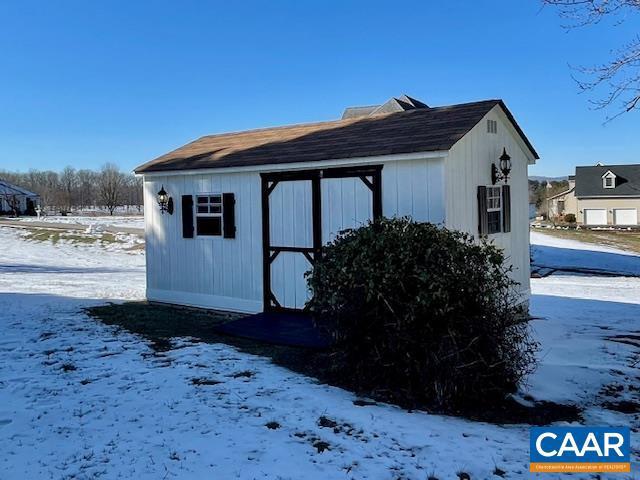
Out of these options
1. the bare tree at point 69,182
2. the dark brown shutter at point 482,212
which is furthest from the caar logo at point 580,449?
the bare tree at point 69,182

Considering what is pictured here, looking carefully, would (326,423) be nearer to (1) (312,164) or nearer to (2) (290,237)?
(2) (290,237)

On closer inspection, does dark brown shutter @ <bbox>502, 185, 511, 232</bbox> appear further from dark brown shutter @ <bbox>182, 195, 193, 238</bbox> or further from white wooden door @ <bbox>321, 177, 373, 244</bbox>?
dark brown shutter @ <bbox>182, 195, 193, 238</bbox>

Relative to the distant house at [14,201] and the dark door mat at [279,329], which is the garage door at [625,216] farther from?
the distant house at [14,201]


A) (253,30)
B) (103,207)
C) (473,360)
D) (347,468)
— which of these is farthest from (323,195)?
(103,207)

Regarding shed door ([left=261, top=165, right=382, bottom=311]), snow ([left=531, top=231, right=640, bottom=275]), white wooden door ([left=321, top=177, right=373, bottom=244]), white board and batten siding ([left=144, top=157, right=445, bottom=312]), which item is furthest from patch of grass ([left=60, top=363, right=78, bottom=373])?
snow ([left=531, top=231, right=640, bottom=275])

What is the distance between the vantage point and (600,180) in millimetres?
45188

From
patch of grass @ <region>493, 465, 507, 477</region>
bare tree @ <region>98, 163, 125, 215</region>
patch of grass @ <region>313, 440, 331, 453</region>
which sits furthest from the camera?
bare tree @ <region>98, 163, 125, 215</region>

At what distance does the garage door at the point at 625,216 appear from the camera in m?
43.4

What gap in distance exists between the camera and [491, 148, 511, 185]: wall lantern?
8.66 meters

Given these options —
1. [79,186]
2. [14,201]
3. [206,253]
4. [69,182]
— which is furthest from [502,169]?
[79,186]

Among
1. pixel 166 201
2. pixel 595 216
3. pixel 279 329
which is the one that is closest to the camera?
pixel 279 329

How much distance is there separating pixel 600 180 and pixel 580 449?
156ft

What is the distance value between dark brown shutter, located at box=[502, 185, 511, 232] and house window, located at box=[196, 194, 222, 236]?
199 inches

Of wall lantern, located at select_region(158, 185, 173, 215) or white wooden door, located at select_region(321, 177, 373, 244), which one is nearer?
white wooden door, located at select_region(321, 177, 373, 244)
